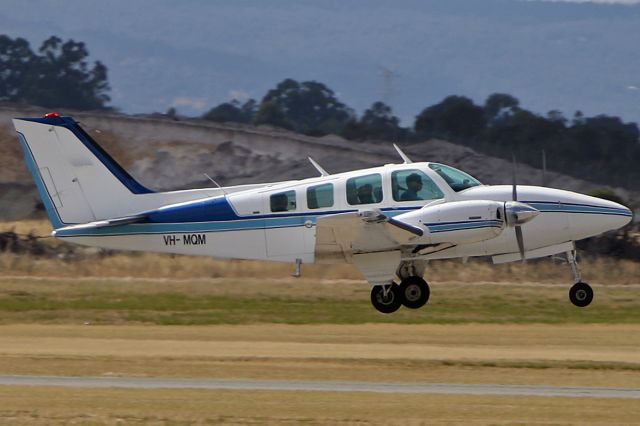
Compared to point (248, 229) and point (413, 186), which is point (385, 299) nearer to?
point (413, 186)

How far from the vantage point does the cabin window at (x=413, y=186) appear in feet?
71.7

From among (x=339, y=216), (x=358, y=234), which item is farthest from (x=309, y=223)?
(x=339, y=216)

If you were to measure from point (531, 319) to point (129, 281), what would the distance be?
11.9 meters

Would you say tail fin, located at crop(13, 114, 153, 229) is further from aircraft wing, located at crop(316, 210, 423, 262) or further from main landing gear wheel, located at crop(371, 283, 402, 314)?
main landing gear wheel, located at crop(371, 283, 402, 314)

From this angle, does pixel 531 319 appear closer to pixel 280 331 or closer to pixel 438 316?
pixel 438 316

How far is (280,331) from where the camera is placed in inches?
1273

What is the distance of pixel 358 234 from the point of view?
22.1m

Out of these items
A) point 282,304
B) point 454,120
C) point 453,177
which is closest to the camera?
point 453,177

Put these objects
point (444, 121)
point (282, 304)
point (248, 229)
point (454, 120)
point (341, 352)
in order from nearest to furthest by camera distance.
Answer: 1. point (248, 229)
2. point (341, 352)
3. point (282, 304)
4. point (444, 121)
5. point (454, 120)

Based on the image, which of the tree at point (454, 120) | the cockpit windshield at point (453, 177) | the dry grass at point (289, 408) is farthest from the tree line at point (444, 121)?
the dry grass at point (289, 408)

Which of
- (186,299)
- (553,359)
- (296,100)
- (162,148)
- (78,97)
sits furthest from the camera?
(296,100)

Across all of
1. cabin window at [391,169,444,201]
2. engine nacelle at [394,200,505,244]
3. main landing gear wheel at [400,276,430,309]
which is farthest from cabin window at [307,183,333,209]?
main landing gear wheel at [400,276,430,309]

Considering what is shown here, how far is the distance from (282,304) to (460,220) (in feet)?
43.4

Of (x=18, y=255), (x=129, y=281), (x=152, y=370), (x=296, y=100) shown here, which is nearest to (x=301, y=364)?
(x=152, y=370)
